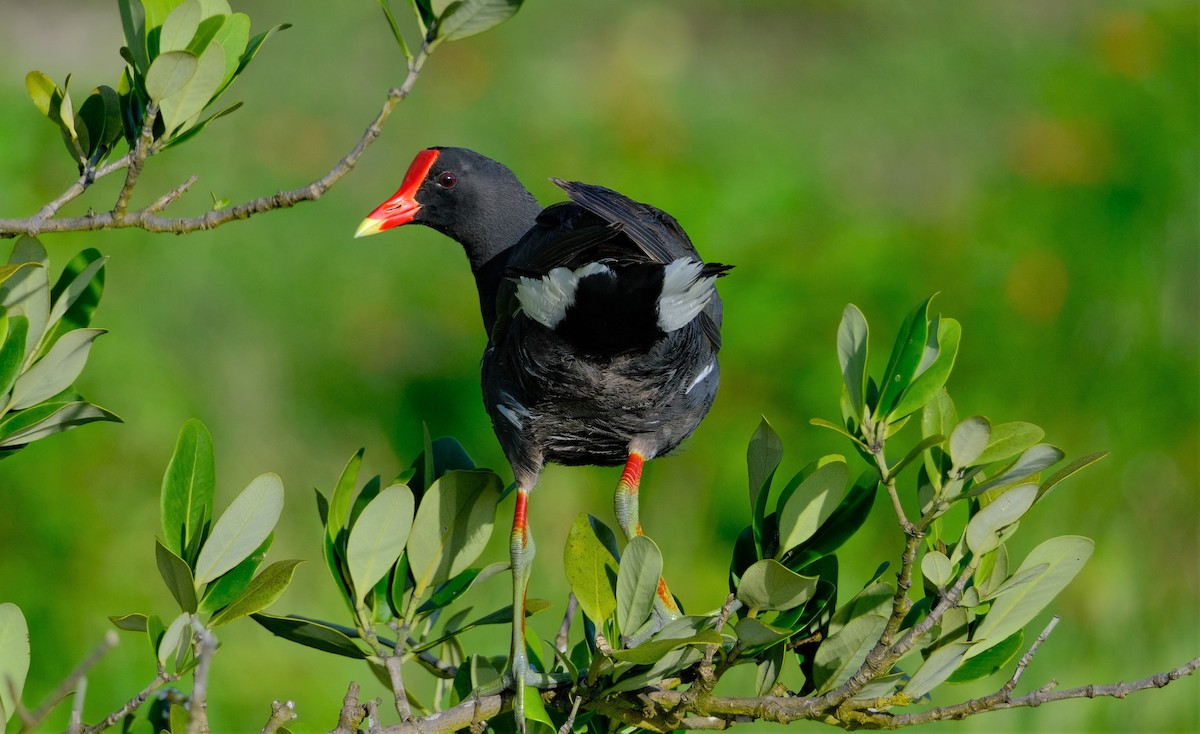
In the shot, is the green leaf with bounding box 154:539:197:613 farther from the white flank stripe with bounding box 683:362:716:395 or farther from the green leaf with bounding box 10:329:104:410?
the white flank stripe with bounding box 683:362:716:395

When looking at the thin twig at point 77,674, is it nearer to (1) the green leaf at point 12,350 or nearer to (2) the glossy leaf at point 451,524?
(1) the green leaf at point 12,350

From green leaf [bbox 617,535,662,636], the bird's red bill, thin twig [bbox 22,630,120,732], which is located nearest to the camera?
thin twig [bbox 22,630,120,732]

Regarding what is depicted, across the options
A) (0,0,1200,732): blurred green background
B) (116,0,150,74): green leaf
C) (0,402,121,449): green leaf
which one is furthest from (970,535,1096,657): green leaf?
(0,0,1200,732): blurred green background

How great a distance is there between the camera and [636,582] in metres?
1.61

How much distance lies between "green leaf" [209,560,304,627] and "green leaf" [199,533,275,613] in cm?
6

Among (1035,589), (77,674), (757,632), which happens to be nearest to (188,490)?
(77,674)

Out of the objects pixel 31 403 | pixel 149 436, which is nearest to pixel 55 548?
pixel 149 436

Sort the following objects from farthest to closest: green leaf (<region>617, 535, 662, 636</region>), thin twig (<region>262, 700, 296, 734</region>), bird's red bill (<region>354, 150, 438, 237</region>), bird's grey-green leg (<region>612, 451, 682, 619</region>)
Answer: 1. bird's red bill (<region>354, 150, 438, 237</region>)
2. bird's grey-green leg (<region>612, 451, 682, 619</region>)
3. green leaf (<region>617, 535, 662, 636</region>)
4. thin twig (<region>262, 700, 296, 734</region>)

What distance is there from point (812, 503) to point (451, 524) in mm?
495

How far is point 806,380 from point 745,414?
24 centimetres

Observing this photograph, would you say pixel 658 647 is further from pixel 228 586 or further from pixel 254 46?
pixel 254 46

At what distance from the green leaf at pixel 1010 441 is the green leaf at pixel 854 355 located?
0.16 m

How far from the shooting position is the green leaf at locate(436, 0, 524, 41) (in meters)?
1.45

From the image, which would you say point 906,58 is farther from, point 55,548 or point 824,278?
point 55,548
